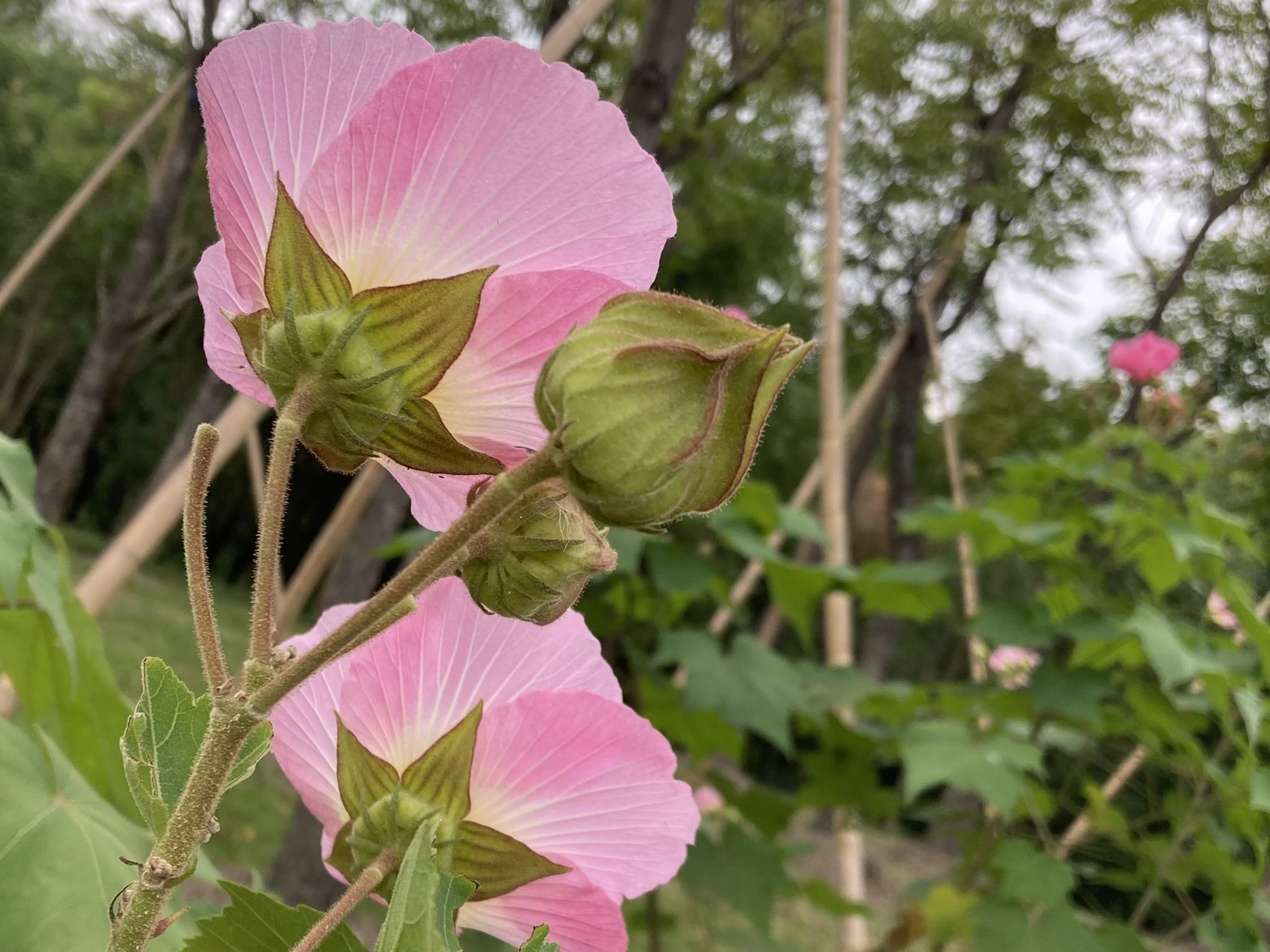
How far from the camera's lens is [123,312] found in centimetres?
388

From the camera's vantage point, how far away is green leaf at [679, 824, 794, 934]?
54.8 inches

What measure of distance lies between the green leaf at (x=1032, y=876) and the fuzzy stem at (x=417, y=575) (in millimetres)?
1222

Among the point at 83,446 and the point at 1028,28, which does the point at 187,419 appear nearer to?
the point at 83,446

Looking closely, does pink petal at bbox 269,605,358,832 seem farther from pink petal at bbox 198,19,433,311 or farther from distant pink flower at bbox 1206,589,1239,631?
distant pink flower at bbox 1206,589,1239,631

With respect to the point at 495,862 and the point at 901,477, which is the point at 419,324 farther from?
the point at 901,477

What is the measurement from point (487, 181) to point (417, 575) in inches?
3.1

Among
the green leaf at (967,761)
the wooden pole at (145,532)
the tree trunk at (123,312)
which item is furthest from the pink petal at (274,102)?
the tree trunk at (123,312)

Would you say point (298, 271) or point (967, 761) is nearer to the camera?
point (298, 271)

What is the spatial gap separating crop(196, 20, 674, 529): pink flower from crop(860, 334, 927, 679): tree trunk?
4.21 m

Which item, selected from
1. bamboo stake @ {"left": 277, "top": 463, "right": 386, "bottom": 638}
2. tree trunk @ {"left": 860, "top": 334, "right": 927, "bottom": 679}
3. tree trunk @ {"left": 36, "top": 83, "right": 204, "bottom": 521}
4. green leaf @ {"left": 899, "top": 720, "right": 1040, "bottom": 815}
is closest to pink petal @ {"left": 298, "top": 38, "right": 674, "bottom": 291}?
bamboo stake @ {"left": 277, "top": 463, "right": 386, "bottom": 638}

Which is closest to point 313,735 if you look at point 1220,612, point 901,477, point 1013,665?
point 1013,665

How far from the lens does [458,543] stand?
18 cm

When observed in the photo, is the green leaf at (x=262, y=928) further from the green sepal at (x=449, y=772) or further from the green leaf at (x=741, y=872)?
the green leaf at (x=741, y=872)

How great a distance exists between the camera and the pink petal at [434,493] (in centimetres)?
23
